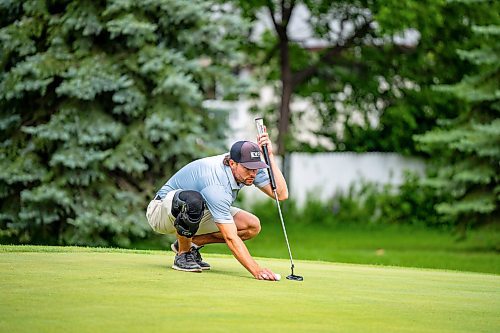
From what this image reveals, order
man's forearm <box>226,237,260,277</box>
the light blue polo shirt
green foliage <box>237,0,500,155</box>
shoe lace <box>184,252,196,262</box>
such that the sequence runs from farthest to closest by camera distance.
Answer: green foliage <box>237,0,500,155</box> → shoe lace <box>184,252,196,262</box> → the light blue polo shirt → man's forearm <box>226,237,260,277</box>

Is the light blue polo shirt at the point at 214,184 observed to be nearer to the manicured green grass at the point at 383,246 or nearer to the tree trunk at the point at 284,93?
the manicured green grass at the point at 383,246

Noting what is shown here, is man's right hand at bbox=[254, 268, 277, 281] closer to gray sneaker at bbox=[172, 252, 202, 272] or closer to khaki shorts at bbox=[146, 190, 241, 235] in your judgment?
gray sneaker at bbox=[172, 252, 202, 272]

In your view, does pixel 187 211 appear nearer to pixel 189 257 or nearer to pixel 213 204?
pixel 213 204

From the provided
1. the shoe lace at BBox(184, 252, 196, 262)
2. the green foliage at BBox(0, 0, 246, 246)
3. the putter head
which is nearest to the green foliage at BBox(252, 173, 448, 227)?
the green foliage at BBox(0, 0, 246, 246)

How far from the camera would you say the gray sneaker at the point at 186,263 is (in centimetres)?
962

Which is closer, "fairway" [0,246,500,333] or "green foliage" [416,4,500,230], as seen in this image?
"fairway" [0,246,500,333]

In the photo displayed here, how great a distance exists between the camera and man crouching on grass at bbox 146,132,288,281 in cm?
920

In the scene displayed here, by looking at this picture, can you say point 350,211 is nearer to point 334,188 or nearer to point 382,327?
point 334,188

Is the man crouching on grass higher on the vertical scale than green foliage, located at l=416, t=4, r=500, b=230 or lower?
lower

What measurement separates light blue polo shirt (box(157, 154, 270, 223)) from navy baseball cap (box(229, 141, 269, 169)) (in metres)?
0.20

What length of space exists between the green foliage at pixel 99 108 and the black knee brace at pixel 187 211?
9.34 metres

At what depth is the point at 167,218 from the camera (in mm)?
9781

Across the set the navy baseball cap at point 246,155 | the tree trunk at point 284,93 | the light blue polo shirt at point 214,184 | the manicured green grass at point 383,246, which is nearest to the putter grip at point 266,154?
the light blue polo shirt at point 214,184

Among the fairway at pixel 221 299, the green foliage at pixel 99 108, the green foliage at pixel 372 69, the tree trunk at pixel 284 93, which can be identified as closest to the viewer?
the fairway at pixel 221 299
